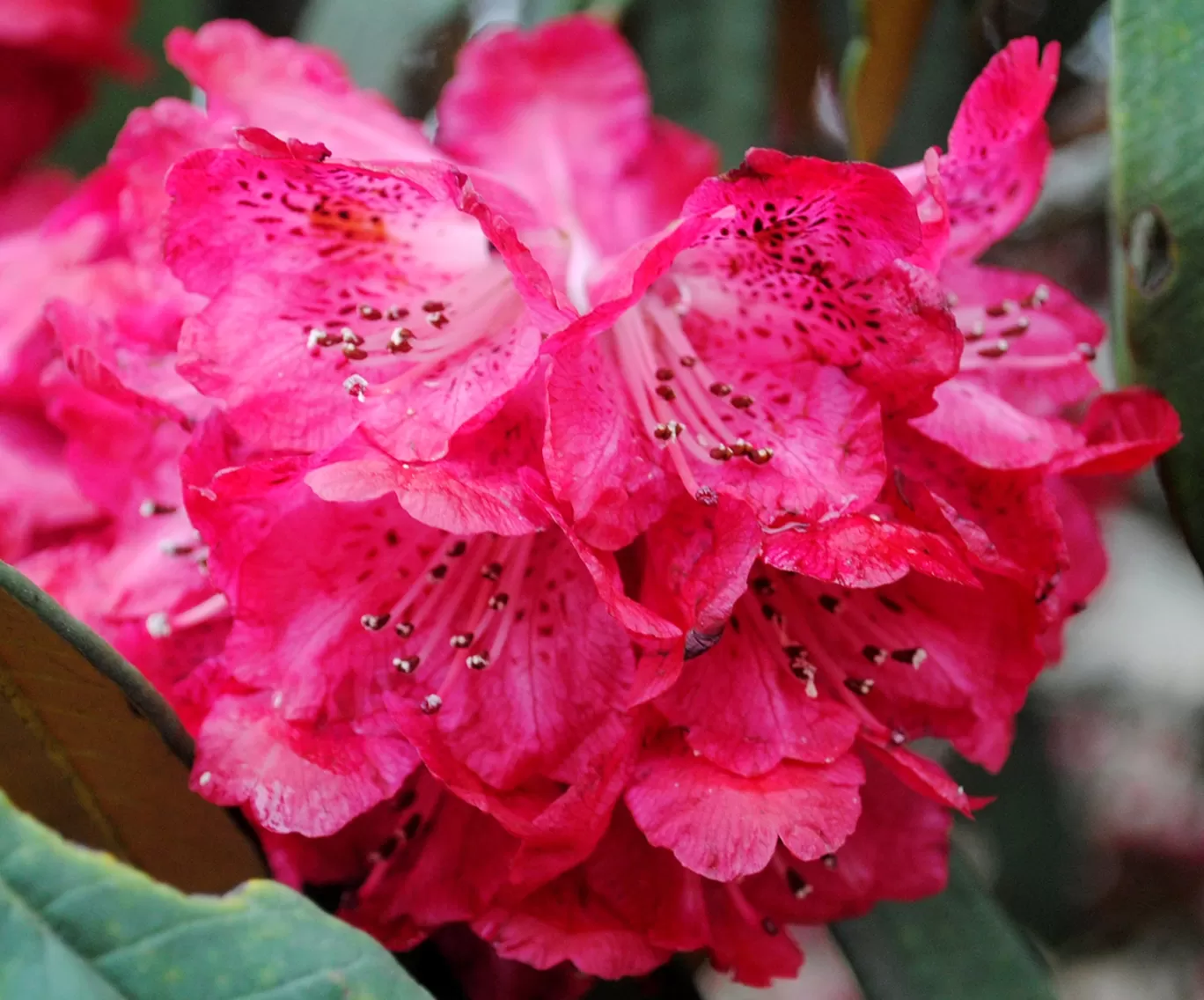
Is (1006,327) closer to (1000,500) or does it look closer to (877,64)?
(1000,500)

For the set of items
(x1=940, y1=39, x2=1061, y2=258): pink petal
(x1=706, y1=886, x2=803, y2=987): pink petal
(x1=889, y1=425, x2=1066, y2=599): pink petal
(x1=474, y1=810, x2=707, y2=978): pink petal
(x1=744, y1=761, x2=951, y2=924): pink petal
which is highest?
(x1=940, y1=39, x2=1061, y2=258): pink petal

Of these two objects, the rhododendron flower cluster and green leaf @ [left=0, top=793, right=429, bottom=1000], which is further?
the rhododendron flower cluster

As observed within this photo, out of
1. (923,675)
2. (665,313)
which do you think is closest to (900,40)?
(665,313)

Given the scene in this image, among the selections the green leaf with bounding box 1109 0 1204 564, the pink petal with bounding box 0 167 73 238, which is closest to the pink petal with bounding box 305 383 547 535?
the green leaf with bounding box 1109 0 1204 564

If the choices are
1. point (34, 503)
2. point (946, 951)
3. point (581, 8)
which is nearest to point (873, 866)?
point (946, 951)

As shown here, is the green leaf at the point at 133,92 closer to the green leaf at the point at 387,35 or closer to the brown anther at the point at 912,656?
the green leaf at the point at 387,35

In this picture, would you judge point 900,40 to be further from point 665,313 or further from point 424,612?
point 424,612

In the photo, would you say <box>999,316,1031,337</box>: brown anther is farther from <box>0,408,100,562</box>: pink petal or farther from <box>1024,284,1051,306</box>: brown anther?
<box>0,408,100,562</box>: pink petal

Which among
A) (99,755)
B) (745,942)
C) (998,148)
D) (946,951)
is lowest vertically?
(946,951)
